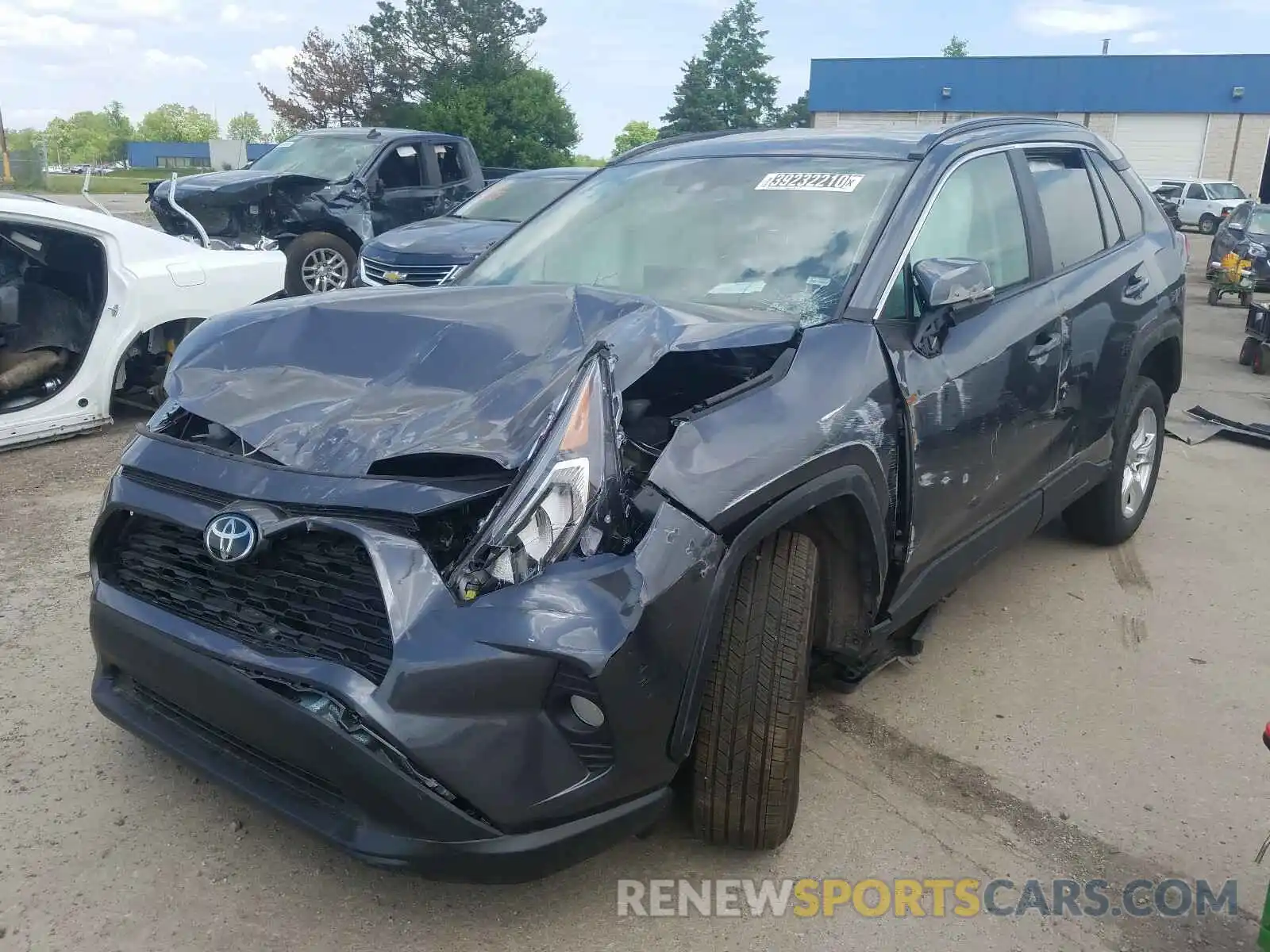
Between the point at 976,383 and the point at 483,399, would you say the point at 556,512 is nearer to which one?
the point at 483,399

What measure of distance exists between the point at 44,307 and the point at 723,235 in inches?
188

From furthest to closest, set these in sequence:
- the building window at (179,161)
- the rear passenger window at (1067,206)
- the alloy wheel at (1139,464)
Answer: the building window at (179,161) → the alloy wheel at (1139,464) → the rear passenger window at (1067,206)

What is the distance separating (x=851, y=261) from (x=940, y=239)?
40cm

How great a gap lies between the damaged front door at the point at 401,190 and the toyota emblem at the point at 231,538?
9.59 meters

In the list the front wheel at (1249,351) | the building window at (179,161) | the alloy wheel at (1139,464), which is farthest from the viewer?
the building window at (179,161)

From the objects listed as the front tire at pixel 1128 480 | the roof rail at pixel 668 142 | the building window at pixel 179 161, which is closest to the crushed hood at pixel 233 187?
the roof rail at pixel 668 142

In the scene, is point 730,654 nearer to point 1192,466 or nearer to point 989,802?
point 989,802

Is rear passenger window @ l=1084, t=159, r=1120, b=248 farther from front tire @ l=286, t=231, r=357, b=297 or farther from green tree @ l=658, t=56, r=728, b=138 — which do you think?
green tree @ l=658, t=56, r=728, b=138

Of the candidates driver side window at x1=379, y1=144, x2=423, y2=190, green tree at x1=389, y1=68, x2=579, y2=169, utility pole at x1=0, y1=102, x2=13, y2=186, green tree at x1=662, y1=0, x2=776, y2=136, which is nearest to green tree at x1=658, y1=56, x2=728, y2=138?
green tree at x1=662, y1=0, x2=776, y2=136

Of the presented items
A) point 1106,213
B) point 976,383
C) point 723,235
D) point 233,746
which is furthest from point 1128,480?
point 233,746

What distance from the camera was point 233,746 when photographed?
2.35m

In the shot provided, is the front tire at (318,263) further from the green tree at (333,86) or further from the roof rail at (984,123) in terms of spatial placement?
the green tree at (333,86)

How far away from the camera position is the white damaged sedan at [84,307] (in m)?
5.91

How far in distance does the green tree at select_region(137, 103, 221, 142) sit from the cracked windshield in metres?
120
